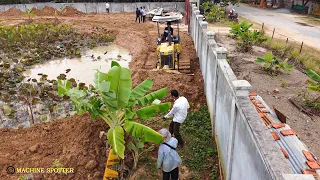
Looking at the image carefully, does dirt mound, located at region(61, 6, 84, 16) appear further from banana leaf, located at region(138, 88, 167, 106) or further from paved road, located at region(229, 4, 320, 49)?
banana leaf, located at region(138, 88, 167, 106)

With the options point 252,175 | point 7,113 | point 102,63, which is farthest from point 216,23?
point 252,175

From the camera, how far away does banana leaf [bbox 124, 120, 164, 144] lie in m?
5.36

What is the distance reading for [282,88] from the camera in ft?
36.8

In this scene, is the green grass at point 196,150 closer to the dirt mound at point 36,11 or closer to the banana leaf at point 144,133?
the banana leaf at point 144,133

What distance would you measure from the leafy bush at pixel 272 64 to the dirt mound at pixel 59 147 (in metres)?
7.67

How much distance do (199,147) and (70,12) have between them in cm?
2564

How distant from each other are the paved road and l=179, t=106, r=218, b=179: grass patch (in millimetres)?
12229

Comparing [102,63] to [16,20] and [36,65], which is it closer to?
[36,65]

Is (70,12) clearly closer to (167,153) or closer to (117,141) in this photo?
(117,141)

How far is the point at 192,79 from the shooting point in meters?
11.3

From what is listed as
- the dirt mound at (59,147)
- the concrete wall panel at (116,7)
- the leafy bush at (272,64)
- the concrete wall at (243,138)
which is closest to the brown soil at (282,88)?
the leafy bush at (272,64)

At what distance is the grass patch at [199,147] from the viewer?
22.0 ft

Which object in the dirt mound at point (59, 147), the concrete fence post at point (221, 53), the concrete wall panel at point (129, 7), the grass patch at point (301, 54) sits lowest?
the dirt mound at point (59, 147)

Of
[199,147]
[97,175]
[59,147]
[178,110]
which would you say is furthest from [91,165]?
[199,147]
